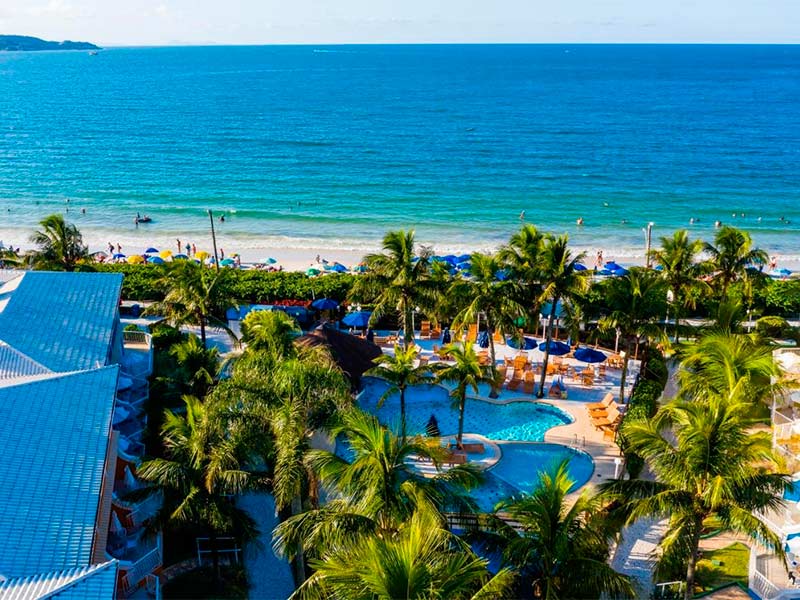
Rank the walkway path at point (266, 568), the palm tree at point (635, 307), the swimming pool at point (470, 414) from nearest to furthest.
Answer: the walkway path at point (266, 568)
the palm tree at point (635, 307)
the swimming pool at point (470, 414)

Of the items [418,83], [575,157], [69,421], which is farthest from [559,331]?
[418,83]

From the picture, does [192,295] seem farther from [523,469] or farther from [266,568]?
[523,469]

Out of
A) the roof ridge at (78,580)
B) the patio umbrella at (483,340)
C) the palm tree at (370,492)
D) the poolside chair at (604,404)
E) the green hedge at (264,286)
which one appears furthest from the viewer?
the green hedge at (264,286)

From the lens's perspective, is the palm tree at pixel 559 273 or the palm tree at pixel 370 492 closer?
the palm tree at pixel 370 492

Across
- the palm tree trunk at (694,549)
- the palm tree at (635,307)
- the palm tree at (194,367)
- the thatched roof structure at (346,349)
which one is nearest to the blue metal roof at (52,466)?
the palm tree at (194,367)

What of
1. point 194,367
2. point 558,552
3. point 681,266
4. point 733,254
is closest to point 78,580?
point 558,552

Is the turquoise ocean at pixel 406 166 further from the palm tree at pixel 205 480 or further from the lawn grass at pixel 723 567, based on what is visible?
the palm tree at pixel 205 480

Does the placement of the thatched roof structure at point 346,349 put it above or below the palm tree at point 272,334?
below

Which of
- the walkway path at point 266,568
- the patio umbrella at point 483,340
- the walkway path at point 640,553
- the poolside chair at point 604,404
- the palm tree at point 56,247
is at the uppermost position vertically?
the palm tree at point 56,247
